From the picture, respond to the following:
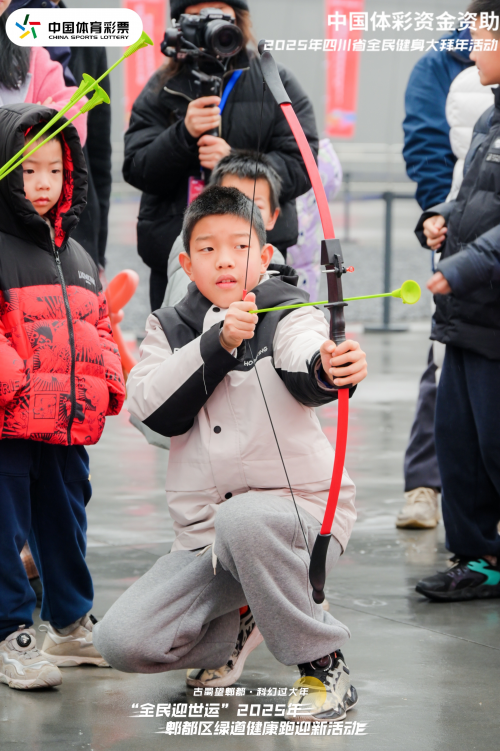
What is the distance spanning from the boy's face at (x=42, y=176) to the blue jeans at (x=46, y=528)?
0.58 m

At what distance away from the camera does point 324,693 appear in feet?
7.56

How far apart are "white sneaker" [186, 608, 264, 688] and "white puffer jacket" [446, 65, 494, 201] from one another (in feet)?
5.39

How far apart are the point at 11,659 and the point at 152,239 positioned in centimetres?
148

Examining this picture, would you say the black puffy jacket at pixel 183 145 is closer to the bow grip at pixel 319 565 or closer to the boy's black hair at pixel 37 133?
the boy's black hair at pixel 37 133

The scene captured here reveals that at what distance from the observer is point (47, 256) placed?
8.77ft

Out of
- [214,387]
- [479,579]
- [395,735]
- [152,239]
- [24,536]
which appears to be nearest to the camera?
[395,735]

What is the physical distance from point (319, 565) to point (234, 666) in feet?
1.88

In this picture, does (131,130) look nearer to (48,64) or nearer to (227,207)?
(48,64)

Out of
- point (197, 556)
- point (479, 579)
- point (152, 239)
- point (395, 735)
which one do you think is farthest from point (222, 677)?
point (152, 239)

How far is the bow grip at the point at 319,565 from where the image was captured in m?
2.08

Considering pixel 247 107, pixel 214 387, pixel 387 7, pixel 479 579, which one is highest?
pixel 387 7

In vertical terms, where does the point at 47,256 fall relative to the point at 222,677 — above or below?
above

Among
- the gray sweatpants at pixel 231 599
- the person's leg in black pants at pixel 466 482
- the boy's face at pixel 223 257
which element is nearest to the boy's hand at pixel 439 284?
the person's leg in black pants at pixel 466 482

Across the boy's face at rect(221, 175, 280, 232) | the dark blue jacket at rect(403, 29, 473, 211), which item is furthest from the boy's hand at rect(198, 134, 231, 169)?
the dark blue jacket at rect(403, 29, 473, 211)
